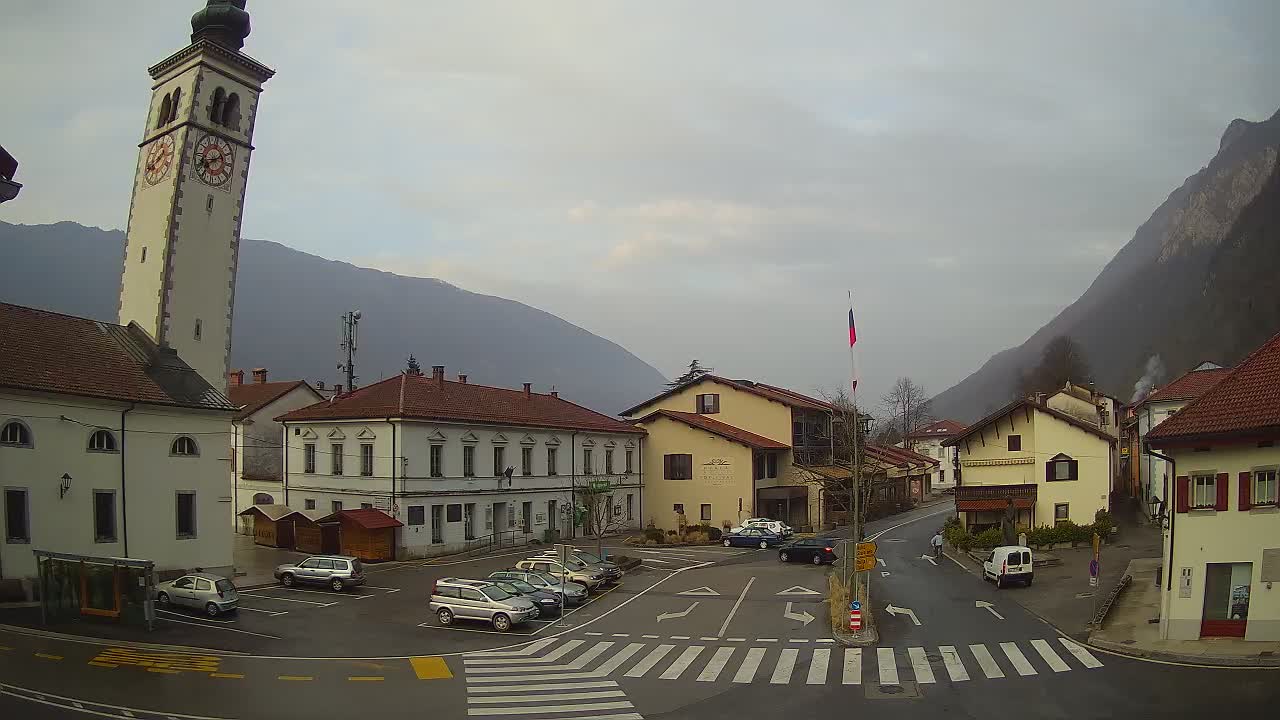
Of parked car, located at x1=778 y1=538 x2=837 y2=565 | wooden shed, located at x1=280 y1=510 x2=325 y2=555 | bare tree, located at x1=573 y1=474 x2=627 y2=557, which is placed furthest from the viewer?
bare tree, located at x1=573 y1=474 x2=627 y2=557

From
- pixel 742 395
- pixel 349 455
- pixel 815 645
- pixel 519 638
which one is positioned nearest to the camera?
pixel 815 645

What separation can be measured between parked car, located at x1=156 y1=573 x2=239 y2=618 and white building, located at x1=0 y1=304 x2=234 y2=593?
4.57 m

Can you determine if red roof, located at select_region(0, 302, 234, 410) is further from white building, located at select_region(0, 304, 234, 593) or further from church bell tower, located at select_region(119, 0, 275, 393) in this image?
church bell tower, located at select_region(119, 0, 275, 393)

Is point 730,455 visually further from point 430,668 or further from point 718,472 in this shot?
point 430,668

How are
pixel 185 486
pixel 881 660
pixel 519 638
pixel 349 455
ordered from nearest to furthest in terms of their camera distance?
pixel 881 660, pixel 519 638, pixel 185 486, pixel 349 455

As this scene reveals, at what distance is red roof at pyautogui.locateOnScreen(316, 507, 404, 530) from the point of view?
147ft

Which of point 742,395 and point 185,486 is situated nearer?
point 185,486

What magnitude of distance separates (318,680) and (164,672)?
3655mm

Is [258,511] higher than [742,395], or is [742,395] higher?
[742,395]

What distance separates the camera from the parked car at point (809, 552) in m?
45.9

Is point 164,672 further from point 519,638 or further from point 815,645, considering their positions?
point 815,645

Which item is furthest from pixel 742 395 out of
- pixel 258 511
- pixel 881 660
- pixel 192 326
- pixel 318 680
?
pixel 318 680

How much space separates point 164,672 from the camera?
2112cm

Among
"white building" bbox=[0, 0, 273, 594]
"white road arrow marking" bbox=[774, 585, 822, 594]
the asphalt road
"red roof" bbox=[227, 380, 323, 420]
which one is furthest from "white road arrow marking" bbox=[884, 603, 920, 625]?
"red roof" bbox=[227, 380, 323, 420]
